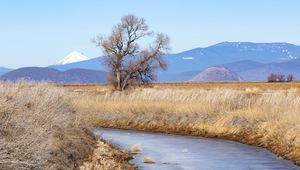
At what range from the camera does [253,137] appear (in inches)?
1118

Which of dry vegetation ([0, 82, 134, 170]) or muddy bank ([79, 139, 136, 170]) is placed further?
muddy bank ([79, 139, 136, 170])

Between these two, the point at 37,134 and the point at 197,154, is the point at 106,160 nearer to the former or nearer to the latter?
the point at 37,134

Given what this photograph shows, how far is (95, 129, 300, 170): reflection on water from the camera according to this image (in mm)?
20486

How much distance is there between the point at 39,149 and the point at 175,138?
64.4 ft

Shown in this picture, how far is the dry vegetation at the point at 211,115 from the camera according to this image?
84.5 feet

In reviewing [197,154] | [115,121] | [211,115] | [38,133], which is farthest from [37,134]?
[115,121]

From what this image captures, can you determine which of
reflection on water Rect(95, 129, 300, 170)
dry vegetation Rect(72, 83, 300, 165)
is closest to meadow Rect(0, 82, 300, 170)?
dry vegetation Rect(72, 83, 300, 165)

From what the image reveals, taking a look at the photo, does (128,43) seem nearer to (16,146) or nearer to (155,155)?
(155,155)

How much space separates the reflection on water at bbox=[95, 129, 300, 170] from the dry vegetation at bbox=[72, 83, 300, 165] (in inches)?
35.0

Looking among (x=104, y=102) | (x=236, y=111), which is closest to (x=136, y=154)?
(x=236, y=111)

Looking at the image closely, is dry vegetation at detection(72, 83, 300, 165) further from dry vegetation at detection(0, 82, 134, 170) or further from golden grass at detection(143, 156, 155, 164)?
golden grass at detection(143, 156, 155, 164)

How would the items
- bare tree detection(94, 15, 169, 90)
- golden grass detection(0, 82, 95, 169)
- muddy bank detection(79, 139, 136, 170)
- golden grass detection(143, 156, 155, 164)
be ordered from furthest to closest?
bare tree detection(94, 15, 169, 90) → golden grass detection(143, 156, 155, 164) → muddy bank detection(79, 139, 136, 170) → golden grass detection(0, 82, 95, 169)

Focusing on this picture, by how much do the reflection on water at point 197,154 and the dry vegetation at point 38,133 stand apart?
2.56 metres

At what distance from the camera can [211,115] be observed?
1350 inches
